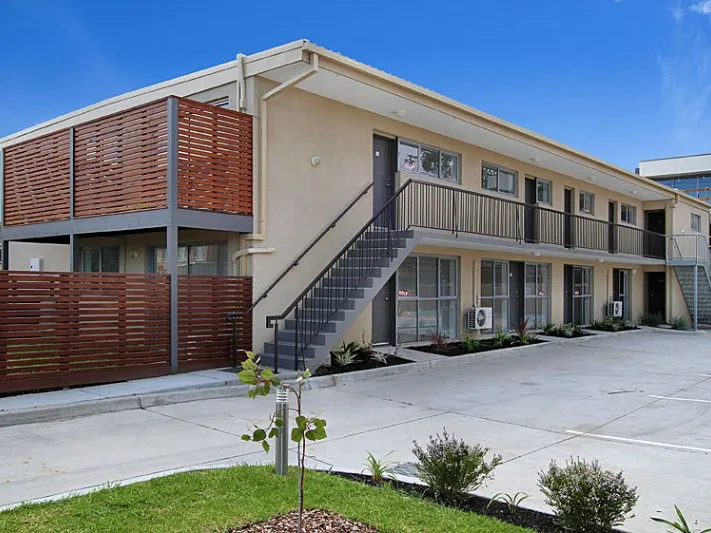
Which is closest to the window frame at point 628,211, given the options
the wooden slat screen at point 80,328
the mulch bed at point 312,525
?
the wooden slat screen at point 80,328

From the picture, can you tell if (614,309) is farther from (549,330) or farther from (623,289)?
(549,330)

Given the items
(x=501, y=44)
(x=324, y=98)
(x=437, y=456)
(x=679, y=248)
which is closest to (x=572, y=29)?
(x=501, y=44)

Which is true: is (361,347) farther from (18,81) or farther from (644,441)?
(18,81)

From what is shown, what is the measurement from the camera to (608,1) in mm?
23109

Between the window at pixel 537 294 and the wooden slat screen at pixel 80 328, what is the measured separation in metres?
12.2

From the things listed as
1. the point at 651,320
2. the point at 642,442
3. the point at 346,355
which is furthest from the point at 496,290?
the point at 651,320

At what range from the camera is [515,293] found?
18391mm

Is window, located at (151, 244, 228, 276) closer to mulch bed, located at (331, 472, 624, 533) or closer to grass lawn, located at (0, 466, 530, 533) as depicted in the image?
grass lawn, located at (0, 466, 530, 533)

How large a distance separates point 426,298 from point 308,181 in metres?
4.61

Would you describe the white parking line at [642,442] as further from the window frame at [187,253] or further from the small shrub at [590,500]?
the window frame at [187,253]

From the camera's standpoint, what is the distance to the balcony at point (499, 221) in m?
13.6

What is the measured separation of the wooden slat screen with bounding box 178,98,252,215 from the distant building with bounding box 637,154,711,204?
3772cm

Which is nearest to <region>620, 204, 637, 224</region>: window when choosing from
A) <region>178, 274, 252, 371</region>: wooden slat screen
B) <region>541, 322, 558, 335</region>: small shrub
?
<region>541, 322, 558, 335</region>: small shrub

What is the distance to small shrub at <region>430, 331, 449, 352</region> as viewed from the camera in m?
13.9
